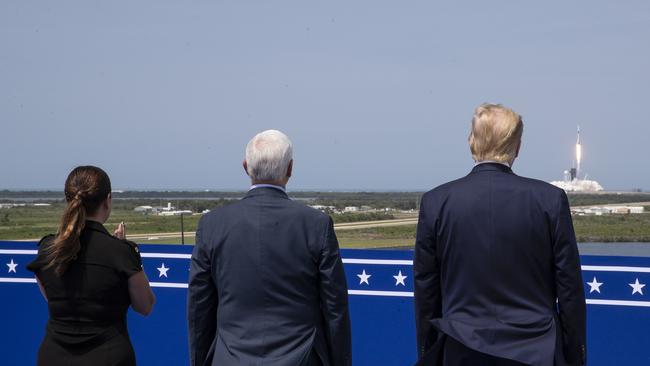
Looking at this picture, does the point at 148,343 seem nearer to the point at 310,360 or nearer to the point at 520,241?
the point at 310,360

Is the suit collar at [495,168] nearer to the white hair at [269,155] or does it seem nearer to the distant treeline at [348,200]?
the white hair at [269,155]

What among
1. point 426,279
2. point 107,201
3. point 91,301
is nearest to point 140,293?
point 91,301

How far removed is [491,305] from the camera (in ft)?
8.89

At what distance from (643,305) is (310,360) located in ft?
7.91

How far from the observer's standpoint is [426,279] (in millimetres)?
2838

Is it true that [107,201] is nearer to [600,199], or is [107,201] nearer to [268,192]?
[268,192]

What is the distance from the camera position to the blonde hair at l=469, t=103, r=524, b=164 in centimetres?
277

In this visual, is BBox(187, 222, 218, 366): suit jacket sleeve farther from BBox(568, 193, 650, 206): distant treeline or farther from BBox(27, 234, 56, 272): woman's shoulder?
BBox(568, 193, 650, 206): distant treeline

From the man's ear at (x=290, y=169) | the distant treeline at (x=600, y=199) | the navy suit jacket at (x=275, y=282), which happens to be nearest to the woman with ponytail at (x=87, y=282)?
the navy suit jacket at (x=275, y=282)

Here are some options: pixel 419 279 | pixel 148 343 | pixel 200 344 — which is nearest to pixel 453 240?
pixel 419 279

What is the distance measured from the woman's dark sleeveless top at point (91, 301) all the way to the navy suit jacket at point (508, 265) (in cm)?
114

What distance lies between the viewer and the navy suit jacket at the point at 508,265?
2.64 metres

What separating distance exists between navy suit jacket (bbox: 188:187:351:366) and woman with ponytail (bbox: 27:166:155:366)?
0.33 m

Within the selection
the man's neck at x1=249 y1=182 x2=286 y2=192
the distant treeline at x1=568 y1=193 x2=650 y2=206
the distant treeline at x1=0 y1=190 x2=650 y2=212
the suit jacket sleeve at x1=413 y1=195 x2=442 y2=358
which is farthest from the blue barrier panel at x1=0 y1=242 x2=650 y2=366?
the distant treeline at x1=568 y1=193 x2=650 y2=206
